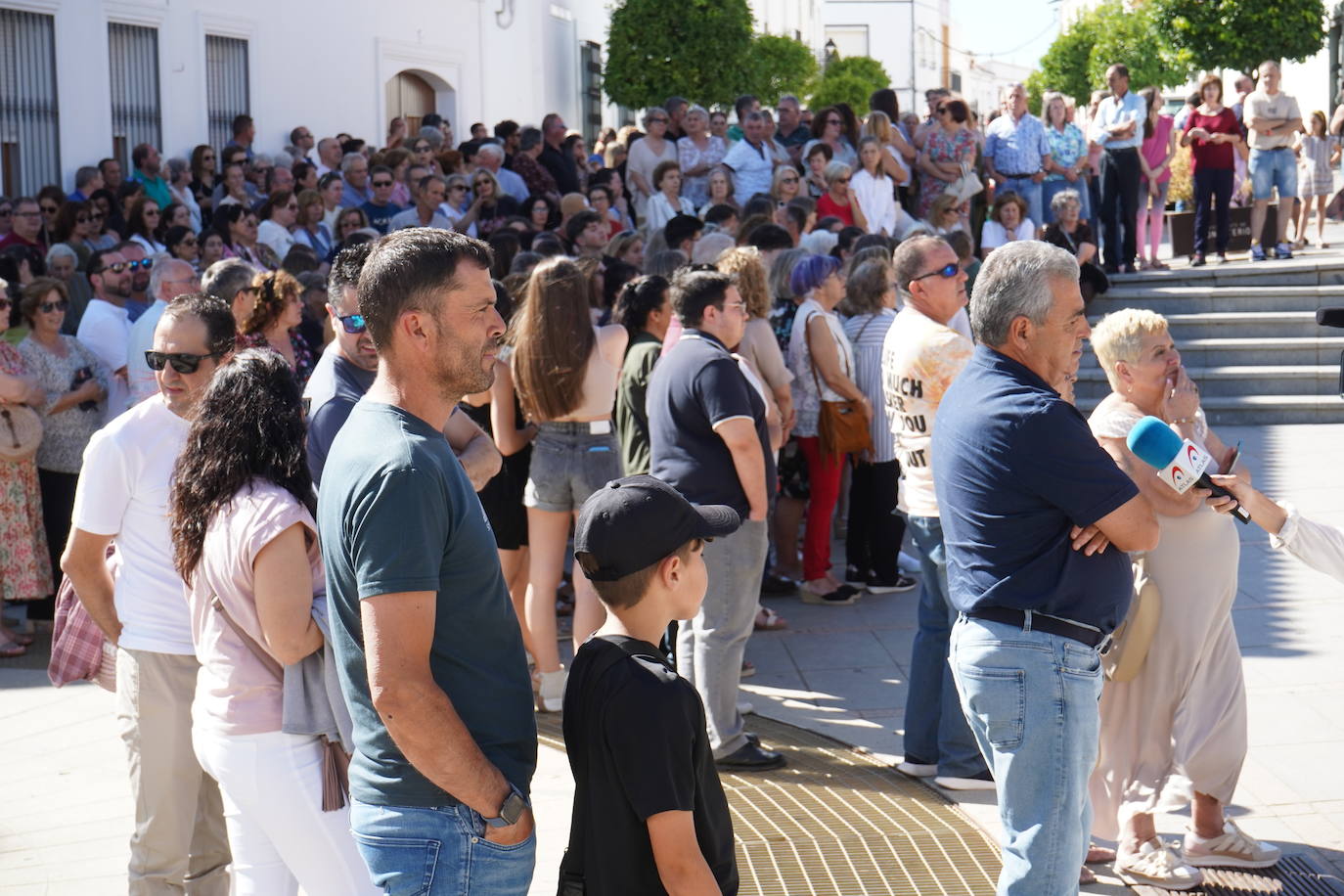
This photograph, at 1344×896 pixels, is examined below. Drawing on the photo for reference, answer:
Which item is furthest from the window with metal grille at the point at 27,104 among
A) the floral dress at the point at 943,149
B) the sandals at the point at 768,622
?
the sandals at the point at 768,622

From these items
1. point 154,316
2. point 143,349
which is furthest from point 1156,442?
point 143,349

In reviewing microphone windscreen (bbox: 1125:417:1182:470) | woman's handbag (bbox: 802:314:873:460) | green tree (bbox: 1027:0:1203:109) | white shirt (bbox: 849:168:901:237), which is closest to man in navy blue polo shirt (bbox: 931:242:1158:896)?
microphone windscreen (bbox: 1125:417:1182:470)

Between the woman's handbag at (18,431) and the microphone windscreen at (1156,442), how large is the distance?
5.98 meters

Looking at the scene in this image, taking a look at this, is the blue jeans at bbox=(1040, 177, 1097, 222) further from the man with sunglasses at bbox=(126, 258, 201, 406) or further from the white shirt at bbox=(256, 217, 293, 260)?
the man with sunglasses at bbox=(126, 258, 201, 406)

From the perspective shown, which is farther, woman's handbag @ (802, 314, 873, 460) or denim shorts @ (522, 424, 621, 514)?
woman's handbag @ (802, 314, 873, 460)

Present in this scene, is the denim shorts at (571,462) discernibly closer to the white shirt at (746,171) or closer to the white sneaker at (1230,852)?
the white sneaker at (1230,852)

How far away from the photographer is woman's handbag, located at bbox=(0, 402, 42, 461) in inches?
303

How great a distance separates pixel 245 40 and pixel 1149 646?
15.4 metres

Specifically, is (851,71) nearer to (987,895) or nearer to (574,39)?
(574,39)

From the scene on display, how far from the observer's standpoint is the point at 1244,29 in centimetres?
2267

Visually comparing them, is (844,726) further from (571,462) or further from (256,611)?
(256,611)

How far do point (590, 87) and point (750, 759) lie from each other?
23.2 m

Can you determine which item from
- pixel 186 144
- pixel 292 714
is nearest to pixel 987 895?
pixel 292 714

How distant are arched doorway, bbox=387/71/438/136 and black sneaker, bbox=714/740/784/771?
53.9 feet
